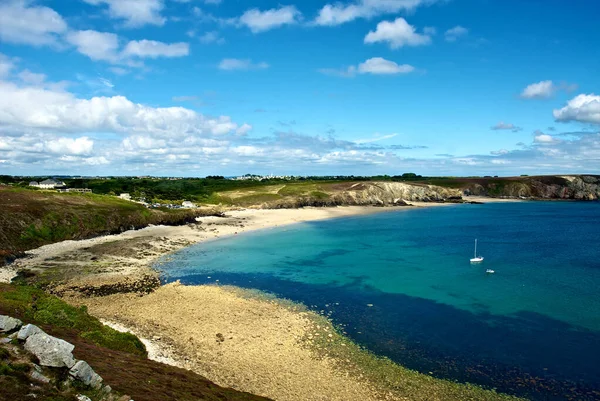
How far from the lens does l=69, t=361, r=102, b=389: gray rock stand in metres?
13.9

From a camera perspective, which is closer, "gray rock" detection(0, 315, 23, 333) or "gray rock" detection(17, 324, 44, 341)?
"gray rock" detection(17, 324, 44, 341)

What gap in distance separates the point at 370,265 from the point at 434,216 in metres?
73.6

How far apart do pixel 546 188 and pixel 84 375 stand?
222m

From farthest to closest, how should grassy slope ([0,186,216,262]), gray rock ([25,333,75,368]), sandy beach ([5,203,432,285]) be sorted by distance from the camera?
grassy slope ([0,186,216,262]) < sandy beach ([5,203,432,285]) < gray rock ([25,333,75,368])

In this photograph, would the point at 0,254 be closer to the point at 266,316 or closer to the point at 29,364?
the point at 266,316

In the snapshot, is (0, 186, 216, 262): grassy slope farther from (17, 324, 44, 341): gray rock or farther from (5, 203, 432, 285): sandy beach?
(17, 324, 44, 341): gray rock

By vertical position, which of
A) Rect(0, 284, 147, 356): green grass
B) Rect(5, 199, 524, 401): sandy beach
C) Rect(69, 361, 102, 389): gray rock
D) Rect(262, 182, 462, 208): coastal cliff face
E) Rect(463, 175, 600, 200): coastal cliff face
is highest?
Rect(463, 175, 600, 200): coastal cliff face

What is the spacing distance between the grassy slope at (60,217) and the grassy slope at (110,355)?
1341 inches

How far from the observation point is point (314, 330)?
31.7 meters

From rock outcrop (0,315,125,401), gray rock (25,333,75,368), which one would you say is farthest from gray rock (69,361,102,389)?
gray rock (25,333,75,368)

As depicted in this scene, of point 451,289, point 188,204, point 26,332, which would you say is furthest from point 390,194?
point 26,332

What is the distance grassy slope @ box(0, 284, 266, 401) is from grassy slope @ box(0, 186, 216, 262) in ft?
112

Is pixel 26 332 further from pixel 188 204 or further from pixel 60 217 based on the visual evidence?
pixel 188 204

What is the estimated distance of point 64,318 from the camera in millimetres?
24328
